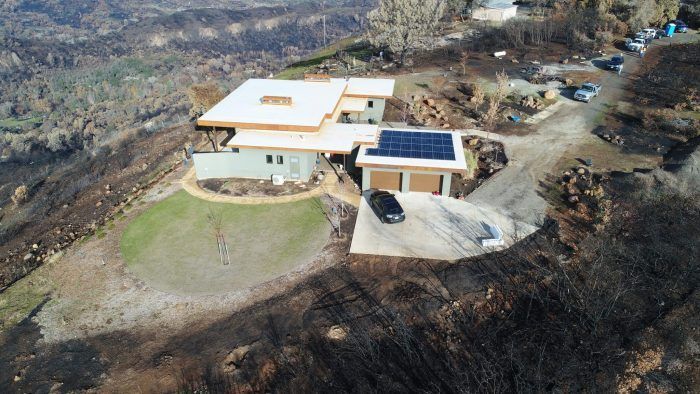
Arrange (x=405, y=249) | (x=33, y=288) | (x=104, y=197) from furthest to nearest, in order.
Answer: (x=104, y=197) < (x=405, y=249) < (x=33, y=288)

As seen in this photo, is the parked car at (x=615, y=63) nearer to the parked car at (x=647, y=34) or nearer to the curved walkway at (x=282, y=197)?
the parked car at (x=647, y=34)

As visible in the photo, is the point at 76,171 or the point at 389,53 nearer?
the point at 76,171

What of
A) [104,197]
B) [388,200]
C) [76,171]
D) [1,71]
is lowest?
[1,71]

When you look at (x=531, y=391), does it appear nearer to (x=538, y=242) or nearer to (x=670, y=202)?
(x=538, y=242)

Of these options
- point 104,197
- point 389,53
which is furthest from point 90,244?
point 389,53

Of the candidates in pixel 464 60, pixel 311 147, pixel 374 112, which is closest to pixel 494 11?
Result: pixel 464 60

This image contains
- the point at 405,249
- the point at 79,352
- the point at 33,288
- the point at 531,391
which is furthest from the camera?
the point at 405,249

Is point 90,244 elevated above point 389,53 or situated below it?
below
